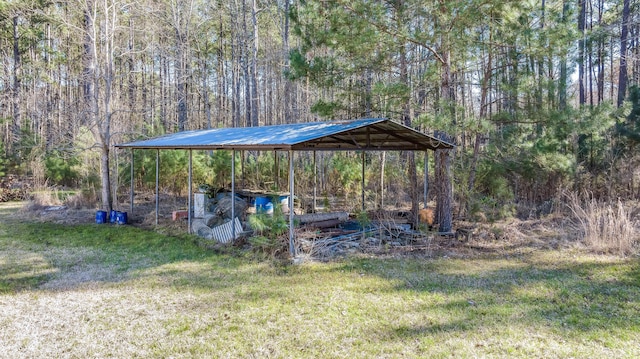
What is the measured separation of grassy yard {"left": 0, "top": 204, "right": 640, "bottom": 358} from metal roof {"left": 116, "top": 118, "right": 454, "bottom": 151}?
1.71 metres

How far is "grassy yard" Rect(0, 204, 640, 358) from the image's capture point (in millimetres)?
3443

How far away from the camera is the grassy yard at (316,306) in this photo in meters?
3.44

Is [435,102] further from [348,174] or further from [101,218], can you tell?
[101,218]

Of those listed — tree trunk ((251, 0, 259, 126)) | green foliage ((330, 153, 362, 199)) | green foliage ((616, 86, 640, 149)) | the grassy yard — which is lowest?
the grassy yard

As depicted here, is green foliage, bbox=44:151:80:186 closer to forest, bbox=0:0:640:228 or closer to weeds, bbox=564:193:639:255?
forest, bbox=0:0:640:228

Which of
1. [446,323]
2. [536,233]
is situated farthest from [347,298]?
[536,233]

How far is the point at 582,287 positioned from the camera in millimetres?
4887

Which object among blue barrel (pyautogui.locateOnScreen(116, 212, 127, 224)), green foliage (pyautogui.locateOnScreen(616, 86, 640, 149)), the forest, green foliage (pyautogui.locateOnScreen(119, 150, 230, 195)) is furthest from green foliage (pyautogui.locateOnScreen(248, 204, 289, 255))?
A: green foliage (pyautogui.locateOnScreen(616, 86, 640, 149))

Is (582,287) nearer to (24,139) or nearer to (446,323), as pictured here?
(446,323)

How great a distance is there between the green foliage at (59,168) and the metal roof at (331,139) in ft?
22.1

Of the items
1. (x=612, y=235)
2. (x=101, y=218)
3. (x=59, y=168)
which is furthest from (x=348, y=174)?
(x=59, y=168)

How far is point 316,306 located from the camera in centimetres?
431

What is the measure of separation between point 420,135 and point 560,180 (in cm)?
510

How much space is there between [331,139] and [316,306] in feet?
12.6
